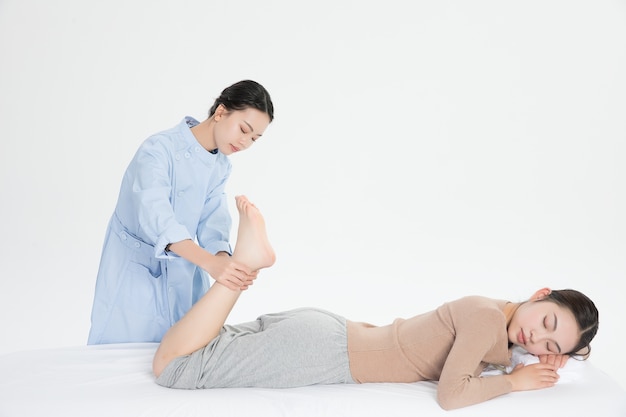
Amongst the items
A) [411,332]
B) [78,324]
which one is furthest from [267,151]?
[411,332]

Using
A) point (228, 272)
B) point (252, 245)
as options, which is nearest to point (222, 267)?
point (228, 272)

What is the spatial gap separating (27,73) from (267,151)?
1.92 metres

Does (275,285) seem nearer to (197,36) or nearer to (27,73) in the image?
(197,36)

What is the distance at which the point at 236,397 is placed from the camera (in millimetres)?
2125

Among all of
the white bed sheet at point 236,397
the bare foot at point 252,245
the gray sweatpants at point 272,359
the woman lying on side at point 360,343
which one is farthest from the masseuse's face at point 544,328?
the bare foot at point 252,245

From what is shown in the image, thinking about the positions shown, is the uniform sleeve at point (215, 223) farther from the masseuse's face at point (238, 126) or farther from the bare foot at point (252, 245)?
the bare foot at point (252, 245)

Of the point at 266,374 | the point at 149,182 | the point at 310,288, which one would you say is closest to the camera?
the point at 266,374

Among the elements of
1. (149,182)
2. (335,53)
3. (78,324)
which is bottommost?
(78,324)

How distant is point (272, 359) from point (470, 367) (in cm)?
64

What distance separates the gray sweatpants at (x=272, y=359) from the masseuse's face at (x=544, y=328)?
578mm

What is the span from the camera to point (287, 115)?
5.02m

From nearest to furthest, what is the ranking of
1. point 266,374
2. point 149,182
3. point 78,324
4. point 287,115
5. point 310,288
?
point 266,374
point 149,182
point 78,324
point 310,288
point 287,115

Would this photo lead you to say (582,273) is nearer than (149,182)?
No

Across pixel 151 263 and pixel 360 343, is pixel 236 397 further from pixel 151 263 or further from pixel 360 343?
pixel 151 263
